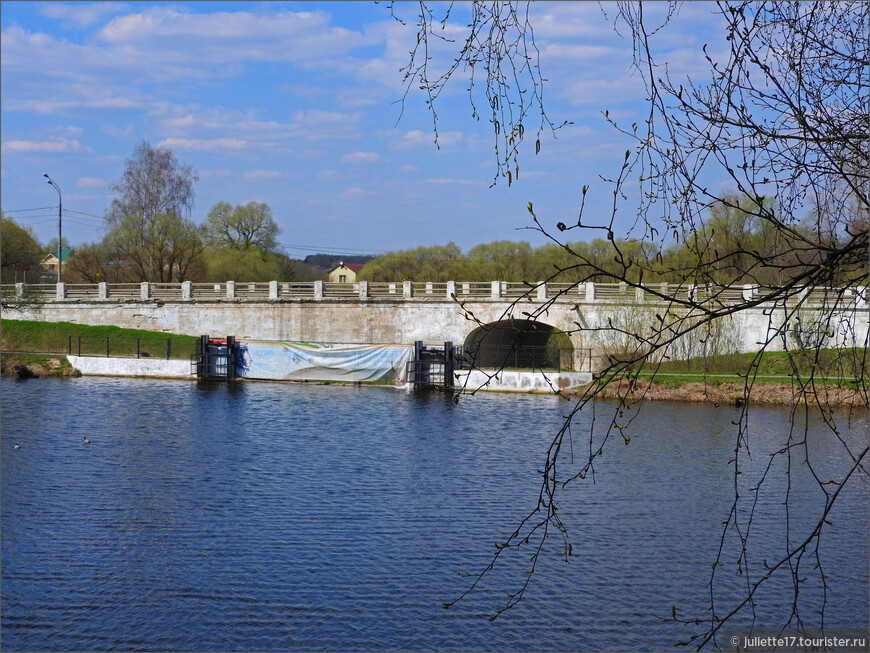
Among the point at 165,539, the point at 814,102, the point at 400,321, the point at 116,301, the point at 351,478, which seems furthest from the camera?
the point at 116,301

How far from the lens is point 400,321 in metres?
44.6

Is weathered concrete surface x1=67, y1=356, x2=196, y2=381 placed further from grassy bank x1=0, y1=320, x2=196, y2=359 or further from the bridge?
the bridge

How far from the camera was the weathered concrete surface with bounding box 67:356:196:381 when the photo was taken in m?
39.2

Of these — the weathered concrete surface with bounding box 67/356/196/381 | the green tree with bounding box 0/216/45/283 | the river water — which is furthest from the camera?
the green tree with bounding box 0/216/45/283

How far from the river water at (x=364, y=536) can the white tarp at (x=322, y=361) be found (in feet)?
36.6

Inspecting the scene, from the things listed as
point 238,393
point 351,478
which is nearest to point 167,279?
point 238,393

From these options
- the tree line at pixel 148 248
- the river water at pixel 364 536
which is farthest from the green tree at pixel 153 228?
the river water at pixel 364 536

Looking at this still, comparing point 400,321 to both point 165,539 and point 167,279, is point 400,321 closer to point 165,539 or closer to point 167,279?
point 167,279

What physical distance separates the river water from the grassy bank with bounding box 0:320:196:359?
18.9 meters

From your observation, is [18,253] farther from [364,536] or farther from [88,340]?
[364,536]

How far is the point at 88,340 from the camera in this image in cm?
4641

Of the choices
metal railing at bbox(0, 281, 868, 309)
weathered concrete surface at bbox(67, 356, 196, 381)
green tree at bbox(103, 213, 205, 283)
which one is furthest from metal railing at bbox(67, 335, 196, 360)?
green tree at bbox(103, 213, 205, 283)

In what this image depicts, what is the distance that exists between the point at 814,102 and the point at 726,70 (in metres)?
0.77

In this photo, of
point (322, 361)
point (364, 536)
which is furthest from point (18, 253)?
point (364, 536)
